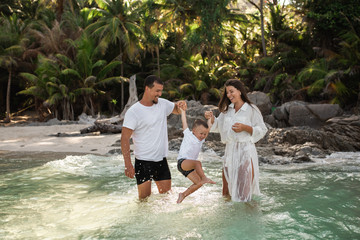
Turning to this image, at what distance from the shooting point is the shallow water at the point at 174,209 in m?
3.93

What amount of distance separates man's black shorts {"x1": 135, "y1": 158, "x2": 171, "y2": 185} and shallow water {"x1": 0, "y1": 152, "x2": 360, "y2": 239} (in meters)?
0.38

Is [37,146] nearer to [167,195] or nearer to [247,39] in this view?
[167,195]

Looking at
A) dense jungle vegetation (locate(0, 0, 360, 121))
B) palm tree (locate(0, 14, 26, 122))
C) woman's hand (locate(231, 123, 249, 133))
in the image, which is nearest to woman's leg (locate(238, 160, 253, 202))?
woman's hand (locate(231, 123, 249, 133))

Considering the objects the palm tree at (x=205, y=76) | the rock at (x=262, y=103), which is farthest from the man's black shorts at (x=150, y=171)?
the palm tree at (x=205, y=76)

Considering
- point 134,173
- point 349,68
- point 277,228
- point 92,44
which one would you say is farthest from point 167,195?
point 92,44

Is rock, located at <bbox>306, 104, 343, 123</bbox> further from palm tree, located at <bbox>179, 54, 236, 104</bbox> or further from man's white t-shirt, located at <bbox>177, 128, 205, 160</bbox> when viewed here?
man's white t-shirt, located at <bbox>177, 128, 205, 160</bbox>

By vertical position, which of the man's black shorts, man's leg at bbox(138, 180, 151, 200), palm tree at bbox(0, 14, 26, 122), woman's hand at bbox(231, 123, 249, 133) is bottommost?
man's leg at bbox(138, 180, 151, 200)

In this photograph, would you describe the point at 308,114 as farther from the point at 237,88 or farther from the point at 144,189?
the point at 144,189

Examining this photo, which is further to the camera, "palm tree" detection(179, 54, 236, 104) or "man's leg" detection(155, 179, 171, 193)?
"palm tree" detection(179, 54, 236, 104)

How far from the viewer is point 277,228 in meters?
4.02

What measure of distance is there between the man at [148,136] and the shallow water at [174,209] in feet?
1.40

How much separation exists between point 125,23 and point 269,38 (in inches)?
455

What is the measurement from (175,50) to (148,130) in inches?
1058

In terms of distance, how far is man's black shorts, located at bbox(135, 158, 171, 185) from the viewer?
14.3 feet
